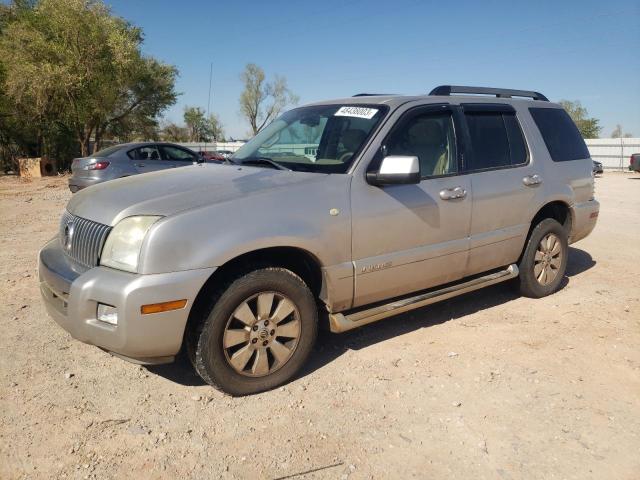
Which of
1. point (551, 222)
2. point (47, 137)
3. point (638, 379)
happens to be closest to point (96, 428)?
point (638, 379)

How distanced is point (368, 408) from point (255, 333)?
32.4 inches

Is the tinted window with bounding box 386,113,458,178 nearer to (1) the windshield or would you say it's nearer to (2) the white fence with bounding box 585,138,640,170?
(1) the windshield

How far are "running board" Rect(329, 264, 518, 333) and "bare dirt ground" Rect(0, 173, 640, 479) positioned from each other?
0.33 m

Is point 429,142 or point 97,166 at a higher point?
point 429,142

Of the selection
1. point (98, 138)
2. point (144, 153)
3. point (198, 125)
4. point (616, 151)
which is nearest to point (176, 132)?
point (198, 125)

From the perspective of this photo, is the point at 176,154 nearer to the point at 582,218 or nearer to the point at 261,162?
the point at 261,162

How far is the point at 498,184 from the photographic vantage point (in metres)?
4.34

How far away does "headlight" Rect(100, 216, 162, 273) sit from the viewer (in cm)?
282

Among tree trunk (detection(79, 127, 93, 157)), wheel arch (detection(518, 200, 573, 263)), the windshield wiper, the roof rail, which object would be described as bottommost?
wheel arch (detection(518, 200, 573, 263))

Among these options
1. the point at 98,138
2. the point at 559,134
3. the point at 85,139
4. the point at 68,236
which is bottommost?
the point at 68,236

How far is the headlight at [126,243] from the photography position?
282 centimetres

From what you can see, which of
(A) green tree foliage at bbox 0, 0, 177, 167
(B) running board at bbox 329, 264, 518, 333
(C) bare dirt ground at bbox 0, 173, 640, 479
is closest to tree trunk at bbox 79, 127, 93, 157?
(A) green tree foliage at bbox 0, 0, 177, 167

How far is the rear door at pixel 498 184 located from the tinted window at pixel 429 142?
187 mm

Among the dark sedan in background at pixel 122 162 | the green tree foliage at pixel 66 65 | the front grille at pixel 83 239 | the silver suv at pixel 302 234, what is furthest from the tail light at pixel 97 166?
the green tree foliage at pixel 66 65
